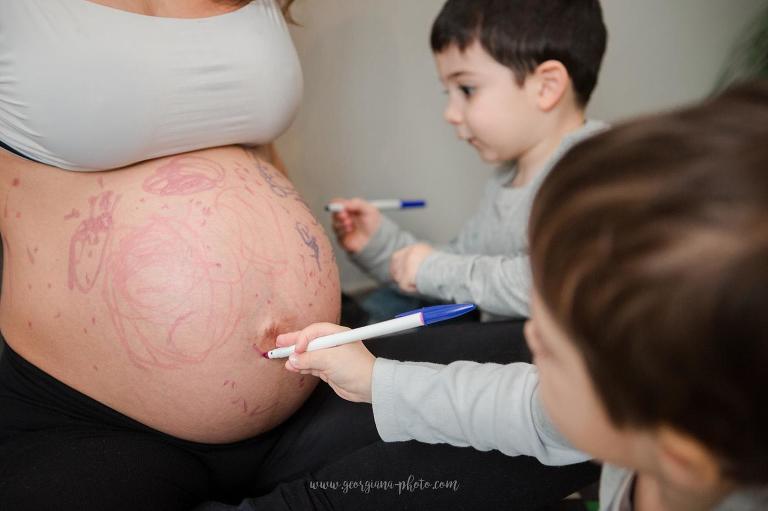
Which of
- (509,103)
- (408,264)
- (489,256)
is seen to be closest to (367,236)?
(408,264)

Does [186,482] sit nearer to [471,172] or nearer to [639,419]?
[639,419]

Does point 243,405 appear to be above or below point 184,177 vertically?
below

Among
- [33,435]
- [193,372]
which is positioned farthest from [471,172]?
[33,435]

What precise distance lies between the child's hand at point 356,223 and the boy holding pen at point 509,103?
5.5 inches

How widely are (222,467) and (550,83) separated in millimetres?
833

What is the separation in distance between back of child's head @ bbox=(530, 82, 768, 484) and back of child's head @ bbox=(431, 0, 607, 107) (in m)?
0.67

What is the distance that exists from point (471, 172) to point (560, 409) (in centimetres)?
120

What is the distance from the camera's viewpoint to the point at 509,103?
1.13 m

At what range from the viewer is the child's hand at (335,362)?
2.31 ft

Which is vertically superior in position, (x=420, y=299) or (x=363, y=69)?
(x=363, y=69)

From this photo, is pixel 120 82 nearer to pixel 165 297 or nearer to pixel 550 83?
pixel 165 297

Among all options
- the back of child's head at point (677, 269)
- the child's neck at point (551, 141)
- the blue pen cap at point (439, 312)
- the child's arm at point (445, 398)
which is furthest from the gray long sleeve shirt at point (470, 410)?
the child's neck at point (551, 141)

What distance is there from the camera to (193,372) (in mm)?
745

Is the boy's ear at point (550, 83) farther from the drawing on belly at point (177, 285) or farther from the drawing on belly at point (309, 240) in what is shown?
the drawing on belly at point (177, 285)
